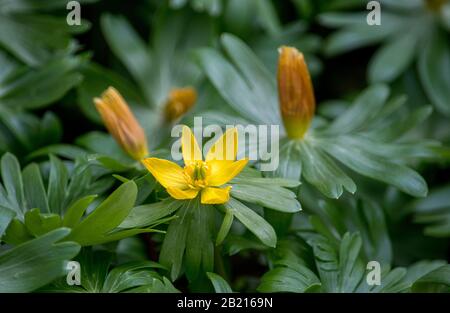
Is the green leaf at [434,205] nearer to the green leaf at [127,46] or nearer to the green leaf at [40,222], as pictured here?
the green leaf at [127,46]

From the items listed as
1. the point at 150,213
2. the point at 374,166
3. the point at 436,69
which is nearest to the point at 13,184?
the point at 150,213

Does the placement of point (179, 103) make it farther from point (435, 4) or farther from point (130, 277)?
point (435, 4)

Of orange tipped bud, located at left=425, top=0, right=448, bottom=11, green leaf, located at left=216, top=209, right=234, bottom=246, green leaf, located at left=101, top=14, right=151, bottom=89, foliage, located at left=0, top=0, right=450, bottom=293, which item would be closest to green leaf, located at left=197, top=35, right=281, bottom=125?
foliage, located at left=0, top=0, right=450, bottom=293

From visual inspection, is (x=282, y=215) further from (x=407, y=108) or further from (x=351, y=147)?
(x=407, y=108)

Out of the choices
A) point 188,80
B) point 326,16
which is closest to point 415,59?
point 326,16

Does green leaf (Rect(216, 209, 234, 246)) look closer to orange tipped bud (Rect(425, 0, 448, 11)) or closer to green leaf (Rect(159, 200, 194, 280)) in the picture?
green leaf (Rect(159, 200, 194, 280))

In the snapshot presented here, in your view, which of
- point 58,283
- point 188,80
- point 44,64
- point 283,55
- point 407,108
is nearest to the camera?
point 58,283
